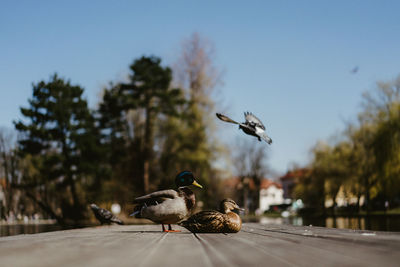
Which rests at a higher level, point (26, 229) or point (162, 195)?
point (162, 195)

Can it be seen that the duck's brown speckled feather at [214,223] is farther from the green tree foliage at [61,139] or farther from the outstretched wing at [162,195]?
the green tree foliage at [61,139]

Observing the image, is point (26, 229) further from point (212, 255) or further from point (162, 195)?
point (212, 255)

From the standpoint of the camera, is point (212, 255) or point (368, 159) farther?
point (368, 159)

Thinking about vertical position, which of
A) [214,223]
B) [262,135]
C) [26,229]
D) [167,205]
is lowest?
[26,229]

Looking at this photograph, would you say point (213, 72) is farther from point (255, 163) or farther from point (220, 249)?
point (220, 249)

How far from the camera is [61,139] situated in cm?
2666

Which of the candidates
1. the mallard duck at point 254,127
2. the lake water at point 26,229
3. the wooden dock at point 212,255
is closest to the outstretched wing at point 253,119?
the mallard duck at point 254,127

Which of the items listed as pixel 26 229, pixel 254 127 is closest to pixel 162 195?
pixel 254 127

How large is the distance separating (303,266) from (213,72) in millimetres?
33254

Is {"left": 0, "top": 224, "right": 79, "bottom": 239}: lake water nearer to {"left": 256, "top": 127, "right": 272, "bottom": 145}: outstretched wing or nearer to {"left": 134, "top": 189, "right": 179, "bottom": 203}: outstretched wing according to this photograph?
{"left": 134, "top": 189, "right": 179, "bottom": 203}: outstretched wing

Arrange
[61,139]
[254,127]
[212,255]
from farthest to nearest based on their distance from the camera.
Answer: [61,139], [254,127], [212,255]

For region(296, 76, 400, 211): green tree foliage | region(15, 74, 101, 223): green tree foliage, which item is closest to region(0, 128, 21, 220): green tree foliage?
region(15, 74, 101, 223): green tree foliage

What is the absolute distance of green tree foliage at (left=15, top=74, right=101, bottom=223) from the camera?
25969 millimetres

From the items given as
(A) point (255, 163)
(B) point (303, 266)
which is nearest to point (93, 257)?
(B) point (303, 266)
